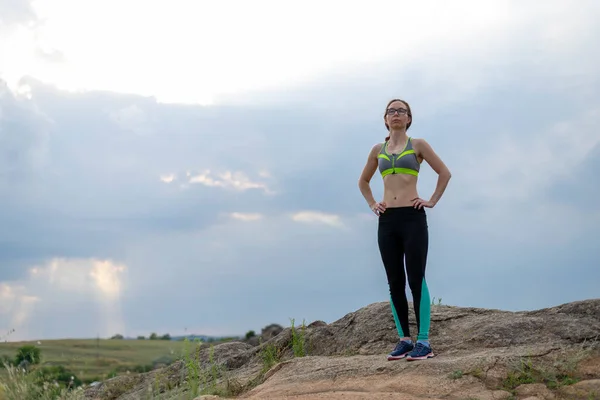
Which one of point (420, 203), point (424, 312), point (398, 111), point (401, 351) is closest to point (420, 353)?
point (401, 351)

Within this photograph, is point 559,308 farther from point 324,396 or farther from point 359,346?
point 324,396

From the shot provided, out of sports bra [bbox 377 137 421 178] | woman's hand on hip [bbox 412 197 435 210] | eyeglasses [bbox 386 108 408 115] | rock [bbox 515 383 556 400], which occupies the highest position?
eyeglasses [bbox 386 108 408 115]

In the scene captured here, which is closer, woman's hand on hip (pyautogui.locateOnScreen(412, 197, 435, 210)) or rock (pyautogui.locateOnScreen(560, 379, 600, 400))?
rock (pyautogui.locateOnScreen(560, 379, 600, 400))

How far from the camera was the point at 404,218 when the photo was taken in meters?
8.16

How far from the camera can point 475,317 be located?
10.5 meters

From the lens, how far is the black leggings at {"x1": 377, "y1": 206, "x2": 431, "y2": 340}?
814 centimetres

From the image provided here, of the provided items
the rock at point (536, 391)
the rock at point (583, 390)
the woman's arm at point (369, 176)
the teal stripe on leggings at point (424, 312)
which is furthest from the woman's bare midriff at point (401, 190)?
the rock at point (583, 390)

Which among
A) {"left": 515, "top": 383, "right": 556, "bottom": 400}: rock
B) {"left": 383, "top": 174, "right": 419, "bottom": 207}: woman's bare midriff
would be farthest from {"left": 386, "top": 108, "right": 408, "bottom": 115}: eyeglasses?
{"left": 515, "top": 383, "right": 556, "bottom": 400}: rock

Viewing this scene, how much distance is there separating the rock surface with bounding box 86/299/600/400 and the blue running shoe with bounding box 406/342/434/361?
0.38 feet

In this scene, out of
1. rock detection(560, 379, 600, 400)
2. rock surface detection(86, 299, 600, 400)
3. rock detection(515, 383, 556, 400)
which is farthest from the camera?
rock surface detection(86, 299, 600, 400)

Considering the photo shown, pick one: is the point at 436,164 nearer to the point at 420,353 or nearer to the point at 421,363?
the point at 420,353

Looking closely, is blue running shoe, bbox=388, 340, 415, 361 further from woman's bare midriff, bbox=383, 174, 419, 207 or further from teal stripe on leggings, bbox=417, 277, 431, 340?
woman's bare midriff, bbox=383, 174, 419, 207

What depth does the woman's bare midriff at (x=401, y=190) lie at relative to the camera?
8.18 metres

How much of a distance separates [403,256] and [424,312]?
28.4 inches
